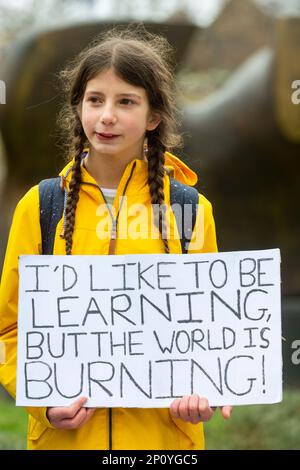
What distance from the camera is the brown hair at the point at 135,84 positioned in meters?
2.81

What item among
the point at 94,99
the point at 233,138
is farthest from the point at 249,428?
the point at 94,99

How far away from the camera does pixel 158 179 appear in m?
2.85

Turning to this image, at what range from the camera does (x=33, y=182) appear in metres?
8.26

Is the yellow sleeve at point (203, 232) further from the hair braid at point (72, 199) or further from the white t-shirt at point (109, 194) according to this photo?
the hair braid at point (72, 199)

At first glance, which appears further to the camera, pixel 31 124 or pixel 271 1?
pixel 271 1

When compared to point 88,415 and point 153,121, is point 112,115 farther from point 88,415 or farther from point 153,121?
point 88,415

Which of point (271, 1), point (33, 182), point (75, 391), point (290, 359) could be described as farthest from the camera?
point (271, 1)

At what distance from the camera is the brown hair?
281 cm

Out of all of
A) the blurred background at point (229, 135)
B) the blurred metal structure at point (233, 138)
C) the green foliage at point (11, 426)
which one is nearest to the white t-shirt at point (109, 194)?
the green foliage at point (11, 426)

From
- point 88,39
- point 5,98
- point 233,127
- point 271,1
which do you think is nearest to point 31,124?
point 5,98

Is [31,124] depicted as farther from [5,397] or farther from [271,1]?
[271,1]

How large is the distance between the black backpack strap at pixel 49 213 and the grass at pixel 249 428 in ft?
9.44

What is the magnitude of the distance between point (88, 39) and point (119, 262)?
5344 mm

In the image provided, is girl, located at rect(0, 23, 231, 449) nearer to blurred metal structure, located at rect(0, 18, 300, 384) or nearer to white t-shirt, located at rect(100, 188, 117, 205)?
white t-shirt, located at rect(100, 188, 117, 205)
